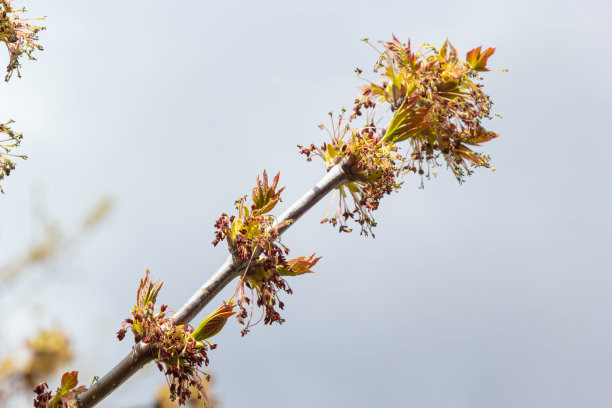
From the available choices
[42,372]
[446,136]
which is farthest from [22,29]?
[42,372]

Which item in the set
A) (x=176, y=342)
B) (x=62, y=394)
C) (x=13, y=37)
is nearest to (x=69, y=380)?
(x=62, y=394)

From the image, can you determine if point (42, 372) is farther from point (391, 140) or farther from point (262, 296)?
point (391, 140)

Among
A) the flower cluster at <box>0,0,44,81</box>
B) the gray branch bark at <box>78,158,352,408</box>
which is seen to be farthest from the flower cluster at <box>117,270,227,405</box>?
the flower cluster at <box>0,0,44,81</box>

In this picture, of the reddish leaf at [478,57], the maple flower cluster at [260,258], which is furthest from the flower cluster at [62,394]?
the reddish leaf at [478,57]

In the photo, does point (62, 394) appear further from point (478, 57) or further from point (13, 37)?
point (478, 57)

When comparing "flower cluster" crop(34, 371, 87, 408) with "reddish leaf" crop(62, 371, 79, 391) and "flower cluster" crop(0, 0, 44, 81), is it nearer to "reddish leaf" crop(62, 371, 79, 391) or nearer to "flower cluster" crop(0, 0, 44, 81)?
"reddish leaf" crop(62, 371, 79, 391)

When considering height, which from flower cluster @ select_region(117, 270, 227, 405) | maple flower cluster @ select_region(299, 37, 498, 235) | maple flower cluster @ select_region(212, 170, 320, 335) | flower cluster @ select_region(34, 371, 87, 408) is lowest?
flower cluster @ select_region(34, 371, 87, 408)

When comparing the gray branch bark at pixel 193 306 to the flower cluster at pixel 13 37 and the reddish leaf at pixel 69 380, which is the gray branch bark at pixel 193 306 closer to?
the reddish leaf at pixel 69 380

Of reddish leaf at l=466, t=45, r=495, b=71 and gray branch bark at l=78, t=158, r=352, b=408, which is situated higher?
reddish leaf at l=466, t=45, r=495, b=71
